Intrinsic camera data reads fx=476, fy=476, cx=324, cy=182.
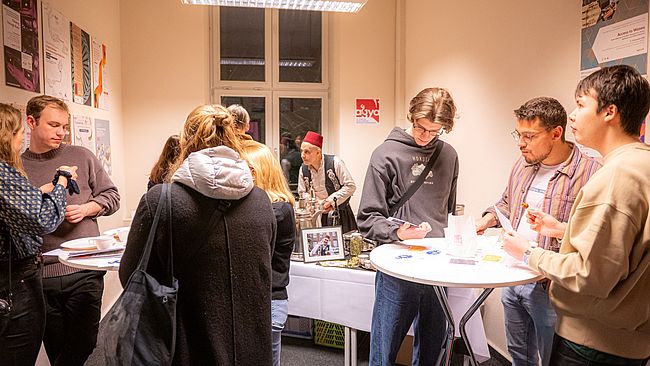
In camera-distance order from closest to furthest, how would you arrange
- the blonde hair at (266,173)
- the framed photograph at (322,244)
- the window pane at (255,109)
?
the blonde hair at (266,173), the framed photograph at (322,244), the window pane at (255,109)

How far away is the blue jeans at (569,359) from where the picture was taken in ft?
4.47

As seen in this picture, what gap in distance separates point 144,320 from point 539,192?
166 centimetres

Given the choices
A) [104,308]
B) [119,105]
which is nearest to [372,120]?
[119,105]

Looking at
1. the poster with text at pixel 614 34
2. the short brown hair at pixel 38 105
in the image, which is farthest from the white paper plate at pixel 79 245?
the poster with text at pixel 614 34

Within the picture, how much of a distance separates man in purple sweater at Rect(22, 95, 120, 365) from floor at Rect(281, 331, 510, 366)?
1.25 meters

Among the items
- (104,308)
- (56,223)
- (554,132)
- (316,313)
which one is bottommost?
(104,308)

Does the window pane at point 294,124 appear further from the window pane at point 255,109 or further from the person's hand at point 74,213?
the person's hand at point 74,213

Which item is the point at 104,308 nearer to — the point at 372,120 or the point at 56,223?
the point at 56,223

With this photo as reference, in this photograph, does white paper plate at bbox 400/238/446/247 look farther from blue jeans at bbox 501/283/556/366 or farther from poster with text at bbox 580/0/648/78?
poster with text at bbox 580/0/648/78

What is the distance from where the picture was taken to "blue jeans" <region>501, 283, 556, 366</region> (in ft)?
6.56

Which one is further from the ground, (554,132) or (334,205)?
(554,132)

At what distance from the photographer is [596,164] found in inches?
75.8

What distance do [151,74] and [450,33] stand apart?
2.87 m

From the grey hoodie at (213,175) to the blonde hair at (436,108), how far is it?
984 mm
